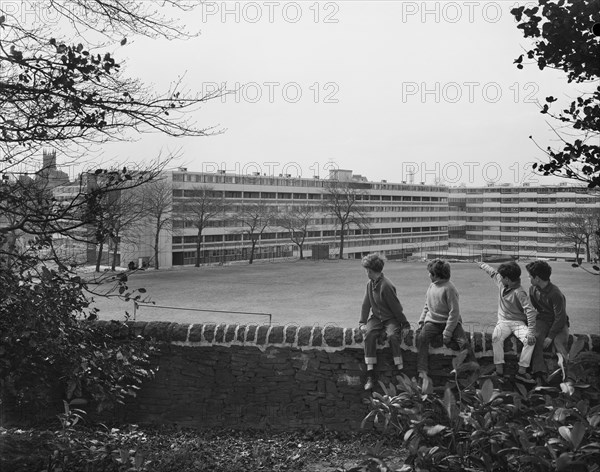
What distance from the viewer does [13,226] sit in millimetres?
4043

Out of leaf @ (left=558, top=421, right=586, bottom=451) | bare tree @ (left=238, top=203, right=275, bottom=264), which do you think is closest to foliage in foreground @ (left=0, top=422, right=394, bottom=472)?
leaf @ (left=558, top=421, right=586, bottom=451)

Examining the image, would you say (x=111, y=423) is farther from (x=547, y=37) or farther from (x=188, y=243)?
(x=188, y=243)

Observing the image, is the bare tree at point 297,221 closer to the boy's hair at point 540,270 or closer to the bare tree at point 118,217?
the bare tree at point 118,217

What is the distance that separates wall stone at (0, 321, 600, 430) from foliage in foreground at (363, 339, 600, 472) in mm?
2113

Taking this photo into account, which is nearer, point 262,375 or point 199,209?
point 262,375

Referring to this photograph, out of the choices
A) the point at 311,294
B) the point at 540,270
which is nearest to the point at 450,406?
the point at 540,270

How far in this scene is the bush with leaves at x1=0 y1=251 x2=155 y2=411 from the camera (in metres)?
4.12

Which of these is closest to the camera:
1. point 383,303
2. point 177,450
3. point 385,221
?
point 177,450

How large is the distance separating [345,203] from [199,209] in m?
13.4

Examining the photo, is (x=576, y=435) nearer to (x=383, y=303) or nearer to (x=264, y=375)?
(x=383, y=303)

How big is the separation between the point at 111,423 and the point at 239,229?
3689cm

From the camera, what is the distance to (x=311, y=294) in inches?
809

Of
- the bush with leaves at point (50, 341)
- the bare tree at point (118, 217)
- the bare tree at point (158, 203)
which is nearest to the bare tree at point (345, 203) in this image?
the bare tree at point (158, 203)

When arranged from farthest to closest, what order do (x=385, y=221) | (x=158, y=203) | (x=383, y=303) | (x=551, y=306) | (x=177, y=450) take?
(x=385, y=221) < (x=158, y=203) < (x=383, y=303) < (x=551, y=306) < (x=177, y=450)
